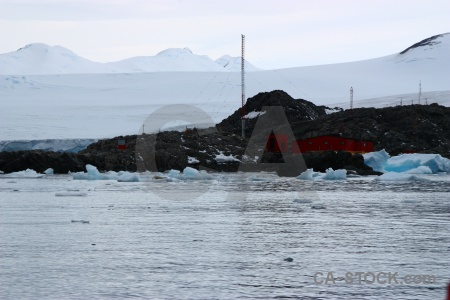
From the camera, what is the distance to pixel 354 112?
106m

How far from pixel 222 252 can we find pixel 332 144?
68.3m

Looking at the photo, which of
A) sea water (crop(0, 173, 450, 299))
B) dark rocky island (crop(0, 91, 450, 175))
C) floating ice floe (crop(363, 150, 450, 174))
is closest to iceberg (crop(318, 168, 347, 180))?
floating ice floe (crop(363, 150, 450, 174))

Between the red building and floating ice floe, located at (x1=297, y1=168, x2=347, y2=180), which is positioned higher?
the red building

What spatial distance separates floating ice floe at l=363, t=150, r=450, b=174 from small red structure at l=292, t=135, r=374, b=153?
41.2 feet

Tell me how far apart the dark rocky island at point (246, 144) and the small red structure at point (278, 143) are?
10.3 feet

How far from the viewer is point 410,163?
61.7 m

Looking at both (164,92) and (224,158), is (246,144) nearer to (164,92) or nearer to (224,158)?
(224,158)

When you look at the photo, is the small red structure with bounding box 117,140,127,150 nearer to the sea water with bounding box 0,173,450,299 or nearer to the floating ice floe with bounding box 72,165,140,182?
the floating ice floe with bounding box 72,165,140,182

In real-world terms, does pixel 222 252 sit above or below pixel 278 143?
below

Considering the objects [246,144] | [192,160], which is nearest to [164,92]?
[246,144]

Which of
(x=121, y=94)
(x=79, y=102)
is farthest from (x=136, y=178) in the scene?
(x=121, y=94)

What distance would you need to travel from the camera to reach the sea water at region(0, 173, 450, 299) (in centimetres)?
955

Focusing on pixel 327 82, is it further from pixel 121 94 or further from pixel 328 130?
pixel 328 130

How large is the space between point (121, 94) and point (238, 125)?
32.8 m
